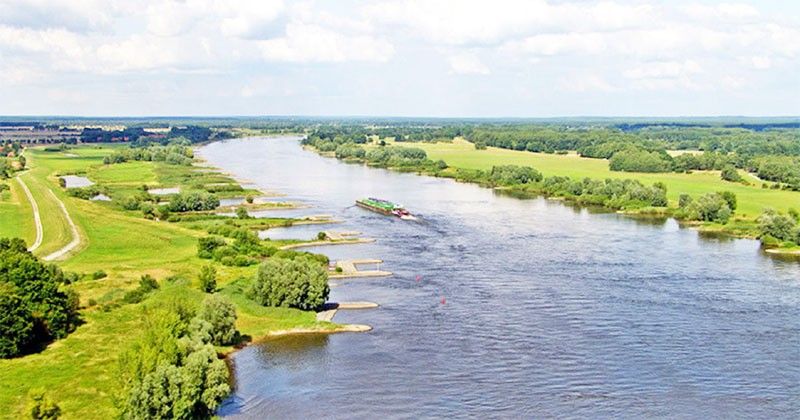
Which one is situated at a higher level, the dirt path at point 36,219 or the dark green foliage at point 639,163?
the dark green foliage at point 639,163

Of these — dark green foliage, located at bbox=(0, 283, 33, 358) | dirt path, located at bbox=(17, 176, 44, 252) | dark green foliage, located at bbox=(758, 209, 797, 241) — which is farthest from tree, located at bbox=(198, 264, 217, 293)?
dark green foliage, located at bbox=(758, 209, 797, 241)

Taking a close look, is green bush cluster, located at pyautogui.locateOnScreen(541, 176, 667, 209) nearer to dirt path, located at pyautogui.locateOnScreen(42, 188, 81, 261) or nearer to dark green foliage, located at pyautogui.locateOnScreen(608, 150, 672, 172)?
dark green foliage, located at pyautogui.locateOnScreen(608, 150, 672, 172)

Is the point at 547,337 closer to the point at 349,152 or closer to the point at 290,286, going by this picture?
the point at 290,286

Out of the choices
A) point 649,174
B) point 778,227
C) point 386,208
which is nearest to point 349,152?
point 649,174

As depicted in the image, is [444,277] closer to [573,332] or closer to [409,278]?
[409,278]

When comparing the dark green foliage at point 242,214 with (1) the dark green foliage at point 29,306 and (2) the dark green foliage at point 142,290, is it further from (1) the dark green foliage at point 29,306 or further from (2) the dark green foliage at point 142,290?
(1) the dark green foliage at point 29,306

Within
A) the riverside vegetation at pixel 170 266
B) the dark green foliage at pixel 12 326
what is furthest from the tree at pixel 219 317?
the dark green foliage at pixel 12 326
